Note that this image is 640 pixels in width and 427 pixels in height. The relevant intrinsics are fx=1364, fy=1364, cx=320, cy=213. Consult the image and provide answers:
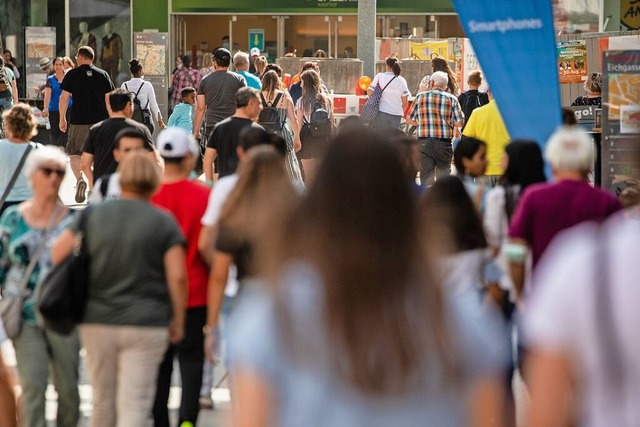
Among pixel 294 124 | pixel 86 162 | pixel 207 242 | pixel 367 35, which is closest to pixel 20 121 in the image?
pixel 86 162

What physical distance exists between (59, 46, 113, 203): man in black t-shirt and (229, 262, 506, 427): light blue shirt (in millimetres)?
12285

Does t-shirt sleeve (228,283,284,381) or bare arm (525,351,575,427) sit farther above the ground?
t-shirt sleeve (228,283,284,381)

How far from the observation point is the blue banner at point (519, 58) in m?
7.75

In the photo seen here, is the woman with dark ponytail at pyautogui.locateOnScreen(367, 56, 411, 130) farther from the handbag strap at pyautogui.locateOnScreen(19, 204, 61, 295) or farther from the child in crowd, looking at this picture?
the handbag strap at pyautogui.locateOnScreen(19, 204, 61, 295)

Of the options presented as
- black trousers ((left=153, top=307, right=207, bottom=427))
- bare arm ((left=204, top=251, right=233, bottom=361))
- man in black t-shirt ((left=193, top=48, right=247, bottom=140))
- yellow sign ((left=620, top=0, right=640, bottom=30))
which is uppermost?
yellow sign ((left=620, top=0, right=640, bottom=30))

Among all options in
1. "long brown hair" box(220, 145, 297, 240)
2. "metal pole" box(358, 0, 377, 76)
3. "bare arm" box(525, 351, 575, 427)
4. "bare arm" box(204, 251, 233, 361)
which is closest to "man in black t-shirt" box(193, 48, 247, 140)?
"bare arm" box(204, 251, 233, 361)

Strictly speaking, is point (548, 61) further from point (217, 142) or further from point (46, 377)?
point (46, 377)

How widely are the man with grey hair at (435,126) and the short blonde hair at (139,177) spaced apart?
819 centimetres

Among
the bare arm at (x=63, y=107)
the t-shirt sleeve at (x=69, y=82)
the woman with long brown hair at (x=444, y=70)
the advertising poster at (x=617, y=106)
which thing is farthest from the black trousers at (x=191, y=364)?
the woman with long brown hair at (x=444, y=70)

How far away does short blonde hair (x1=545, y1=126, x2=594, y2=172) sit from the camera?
5934 millimetres

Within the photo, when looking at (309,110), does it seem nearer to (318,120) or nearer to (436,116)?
(318,120)

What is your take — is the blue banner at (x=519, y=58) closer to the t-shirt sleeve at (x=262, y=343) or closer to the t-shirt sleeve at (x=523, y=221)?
the t-shirt sleeve at (x=523, y=221)

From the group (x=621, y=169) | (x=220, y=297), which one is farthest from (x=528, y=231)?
(x=621, y=169)

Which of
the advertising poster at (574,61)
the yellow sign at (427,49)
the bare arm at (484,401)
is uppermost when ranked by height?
the yellow sign at (427,49)
